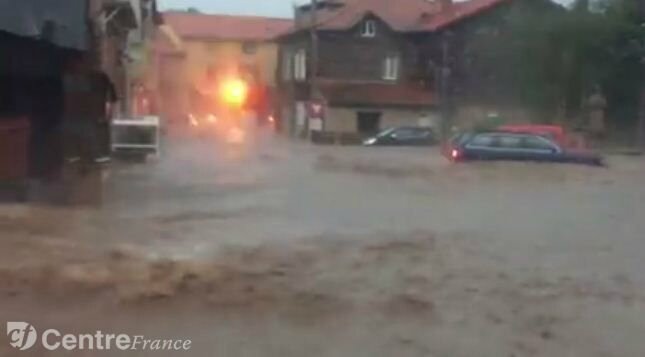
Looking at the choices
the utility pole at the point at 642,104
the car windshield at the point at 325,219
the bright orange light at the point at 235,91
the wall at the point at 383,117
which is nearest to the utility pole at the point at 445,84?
the wall at the point at 383,117

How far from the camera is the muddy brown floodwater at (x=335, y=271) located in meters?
10.0

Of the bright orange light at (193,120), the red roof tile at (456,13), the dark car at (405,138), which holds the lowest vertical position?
the bright orange light at (193,120)

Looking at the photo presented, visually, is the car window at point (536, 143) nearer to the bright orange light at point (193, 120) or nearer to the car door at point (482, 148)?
the car door at point (482, 148)

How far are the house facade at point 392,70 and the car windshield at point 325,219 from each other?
126 inches

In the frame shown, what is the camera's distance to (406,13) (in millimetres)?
74500

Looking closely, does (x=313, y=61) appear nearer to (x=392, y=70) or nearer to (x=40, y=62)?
(x=392, y=70)

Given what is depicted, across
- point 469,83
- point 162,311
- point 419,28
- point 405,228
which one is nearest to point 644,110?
point 469,83

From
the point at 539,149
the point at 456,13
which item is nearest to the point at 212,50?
the point at 456,13

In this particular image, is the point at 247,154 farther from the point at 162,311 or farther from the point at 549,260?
the point at 162,311

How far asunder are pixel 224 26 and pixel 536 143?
249 ft

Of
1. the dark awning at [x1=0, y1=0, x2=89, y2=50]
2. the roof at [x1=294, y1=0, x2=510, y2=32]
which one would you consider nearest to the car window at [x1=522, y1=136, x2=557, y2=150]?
the dark awning at [x1=0, y1=0, x2=89, y2=50]

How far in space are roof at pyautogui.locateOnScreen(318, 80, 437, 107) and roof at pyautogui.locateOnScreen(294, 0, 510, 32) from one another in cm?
289

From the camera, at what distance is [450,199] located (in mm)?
24188

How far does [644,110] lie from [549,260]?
40375 millimetres
